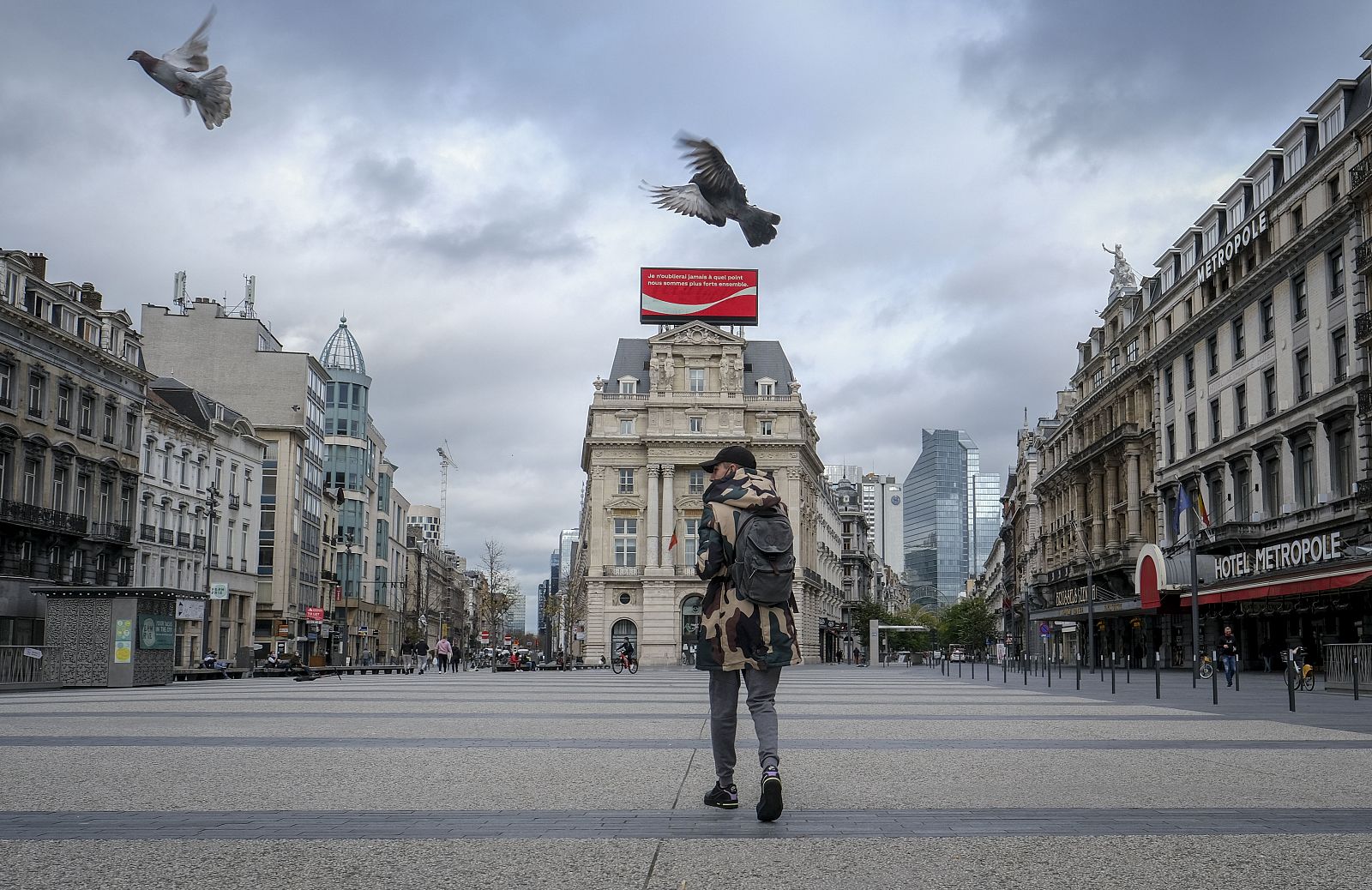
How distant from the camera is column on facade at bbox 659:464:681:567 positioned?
90312 millimetres

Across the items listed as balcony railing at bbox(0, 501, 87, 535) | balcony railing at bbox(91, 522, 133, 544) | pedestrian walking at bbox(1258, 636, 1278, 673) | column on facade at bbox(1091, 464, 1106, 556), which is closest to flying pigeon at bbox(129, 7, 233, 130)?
balcony railing at bbox(0, 501, 87, 535)

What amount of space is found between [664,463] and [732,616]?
83.6 metres

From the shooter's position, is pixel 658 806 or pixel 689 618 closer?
pixel 658 806

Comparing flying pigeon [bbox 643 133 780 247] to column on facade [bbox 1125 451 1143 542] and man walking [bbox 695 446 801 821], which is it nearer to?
man walking [bbox 695 446 801 821]

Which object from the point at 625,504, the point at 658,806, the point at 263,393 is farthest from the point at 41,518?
the point at 625,504

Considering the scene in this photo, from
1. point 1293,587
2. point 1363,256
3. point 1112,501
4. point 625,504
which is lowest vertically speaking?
point 1293,587

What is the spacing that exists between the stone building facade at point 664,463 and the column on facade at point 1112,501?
1016 inches

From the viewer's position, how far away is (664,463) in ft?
297

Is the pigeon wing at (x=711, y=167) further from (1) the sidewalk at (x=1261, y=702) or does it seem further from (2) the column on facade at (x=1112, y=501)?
(2) the column on facade at (x=1112, y=501)

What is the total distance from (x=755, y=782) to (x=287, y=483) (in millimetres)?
71629

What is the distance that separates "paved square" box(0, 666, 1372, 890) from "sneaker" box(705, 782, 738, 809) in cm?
13

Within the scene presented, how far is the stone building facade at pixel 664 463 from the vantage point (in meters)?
89.9

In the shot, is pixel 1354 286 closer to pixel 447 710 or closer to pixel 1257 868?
pixel 447 710

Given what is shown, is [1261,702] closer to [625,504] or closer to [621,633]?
[621,633]
